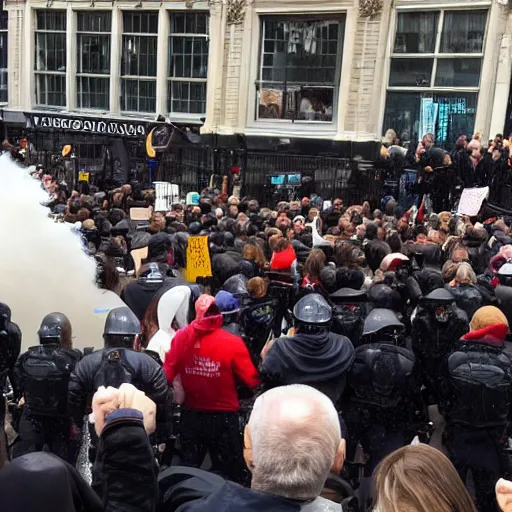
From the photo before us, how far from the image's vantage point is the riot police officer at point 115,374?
408 centimetres

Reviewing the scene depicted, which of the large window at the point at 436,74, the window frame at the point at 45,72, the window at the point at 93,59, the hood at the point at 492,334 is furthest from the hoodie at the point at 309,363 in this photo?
the window frame at the point at 45,72

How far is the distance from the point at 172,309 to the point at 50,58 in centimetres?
2310

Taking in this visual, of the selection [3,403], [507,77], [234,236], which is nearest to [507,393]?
[3,403]

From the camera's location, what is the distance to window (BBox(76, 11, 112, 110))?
24422 millimetres

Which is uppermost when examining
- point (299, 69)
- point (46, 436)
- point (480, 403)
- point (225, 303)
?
point (299, 69)

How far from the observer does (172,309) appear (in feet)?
17.7

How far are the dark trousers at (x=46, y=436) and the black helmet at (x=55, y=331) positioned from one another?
55 cm

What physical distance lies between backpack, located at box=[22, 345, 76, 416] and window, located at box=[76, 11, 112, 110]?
71.6 feet

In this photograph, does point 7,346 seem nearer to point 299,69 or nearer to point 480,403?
point 480,403

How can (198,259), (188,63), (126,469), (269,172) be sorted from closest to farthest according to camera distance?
(126,469) < (198,259) < (269,172) < (188,63)

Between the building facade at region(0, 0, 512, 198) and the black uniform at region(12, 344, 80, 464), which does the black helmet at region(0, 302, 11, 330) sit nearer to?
the black uniform at region(12, 344, 80, 464)

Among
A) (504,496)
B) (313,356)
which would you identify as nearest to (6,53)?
(313,356)

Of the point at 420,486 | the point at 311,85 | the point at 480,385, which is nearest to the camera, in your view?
the point at 420,486

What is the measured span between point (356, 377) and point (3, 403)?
9.82 feet
